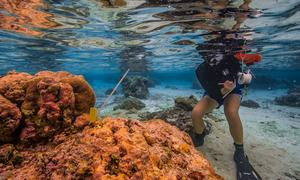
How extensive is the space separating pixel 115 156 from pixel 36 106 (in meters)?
1.63

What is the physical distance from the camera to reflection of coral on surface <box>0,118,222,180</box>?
104 inches

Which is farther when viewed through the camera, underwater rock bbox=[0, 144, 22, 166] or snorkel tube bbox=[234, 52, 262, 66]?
snorkel tube bbox=[234, 52, 262, 66]

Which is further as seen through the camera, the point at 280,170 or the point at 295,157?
the point at 295,157

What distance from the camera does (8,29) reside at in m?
13.7

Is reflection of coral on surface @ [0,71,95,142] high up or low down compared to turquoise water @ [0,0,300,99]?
down

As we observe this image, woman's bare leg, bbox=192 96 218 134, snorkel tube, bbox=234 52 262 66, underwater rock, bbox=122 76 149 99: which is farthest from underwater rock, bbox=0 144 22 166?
underwater rock, bbox=122 76 149 99

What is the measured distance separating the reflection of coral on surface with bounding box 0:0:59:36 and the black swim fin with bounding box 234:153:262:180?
9.74m

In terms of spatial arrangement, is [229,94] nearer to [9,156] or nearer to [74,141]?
[74,141]

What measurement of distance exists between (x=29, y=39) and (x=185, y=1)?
1294 cm

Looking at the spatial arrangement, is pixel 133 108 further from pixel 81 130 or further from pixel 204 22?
pixel 81 130

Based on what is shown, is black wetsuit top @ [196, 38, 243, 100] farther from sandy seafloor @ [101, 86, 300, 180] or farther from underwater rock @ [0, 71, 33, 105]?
underwater rock @ [0, 71, 33, 105]

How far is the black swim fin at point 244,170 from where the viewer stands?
6.99 meters

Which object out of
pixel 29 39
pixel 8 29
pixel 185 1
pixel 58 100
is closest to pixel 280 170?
pixel 185 1

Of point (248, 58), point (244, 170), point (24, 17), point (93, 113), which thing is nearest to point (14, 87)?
point (93, 113)
